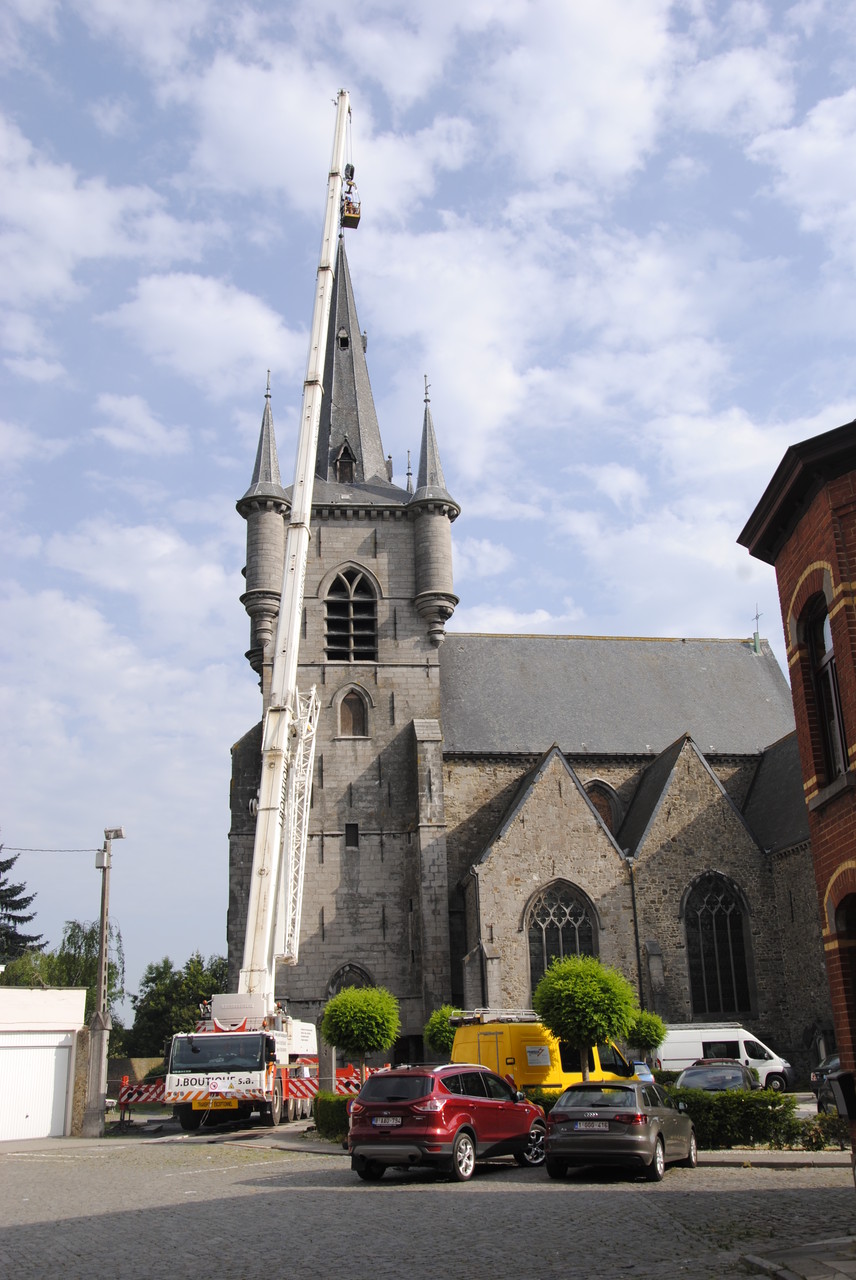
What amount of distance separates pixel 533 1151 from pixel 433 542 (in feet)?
70.3

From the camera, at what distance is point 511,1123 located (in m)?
13.4

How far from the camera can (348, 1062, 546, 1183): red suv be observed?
39.2 feet

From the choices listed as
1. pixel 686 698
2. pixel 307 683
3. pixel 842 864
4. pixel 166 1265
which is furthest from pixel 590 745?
pixel 166 1265

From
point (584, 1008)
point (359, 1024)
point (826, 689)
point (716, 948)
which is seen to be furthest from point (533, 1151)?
point (716, 948)

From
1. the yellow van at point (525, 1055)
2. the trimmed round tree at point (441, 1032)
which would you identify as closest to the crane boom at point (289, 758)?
the trimmed round tree at point (441, 1032)

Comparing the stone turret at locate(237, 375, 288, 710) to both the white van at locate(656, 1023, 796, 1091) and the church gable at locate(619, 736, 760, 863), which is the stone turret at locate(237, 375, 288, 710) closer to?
the church gable at locate(619, 736, 760, 863)

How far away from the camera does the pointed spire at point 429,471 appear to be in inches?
1330

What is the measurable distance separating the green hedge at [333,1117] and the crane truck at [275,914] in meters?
1.53

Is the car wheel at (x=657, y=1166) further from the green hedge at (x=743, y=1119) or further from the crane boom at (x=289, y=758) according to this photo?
the crane boom at (x=289, y=758)

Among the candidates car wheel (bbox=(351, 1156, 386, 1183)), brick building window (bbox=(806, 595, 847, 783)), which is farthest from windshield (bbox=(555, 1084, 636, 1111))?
brick building window (bbox=(806, 595, 847, 783))

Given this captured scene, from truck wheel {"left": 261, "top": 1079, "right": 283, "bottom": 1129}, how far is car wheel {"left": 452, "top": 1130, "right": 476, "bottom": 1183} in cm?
752

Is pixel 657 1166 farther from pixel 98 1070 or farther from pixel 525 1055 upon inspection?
pixel 98 1070

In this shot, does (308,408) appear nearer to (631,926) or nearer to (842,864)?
(631,926)

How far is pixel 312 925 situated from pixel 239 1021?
999 cm
